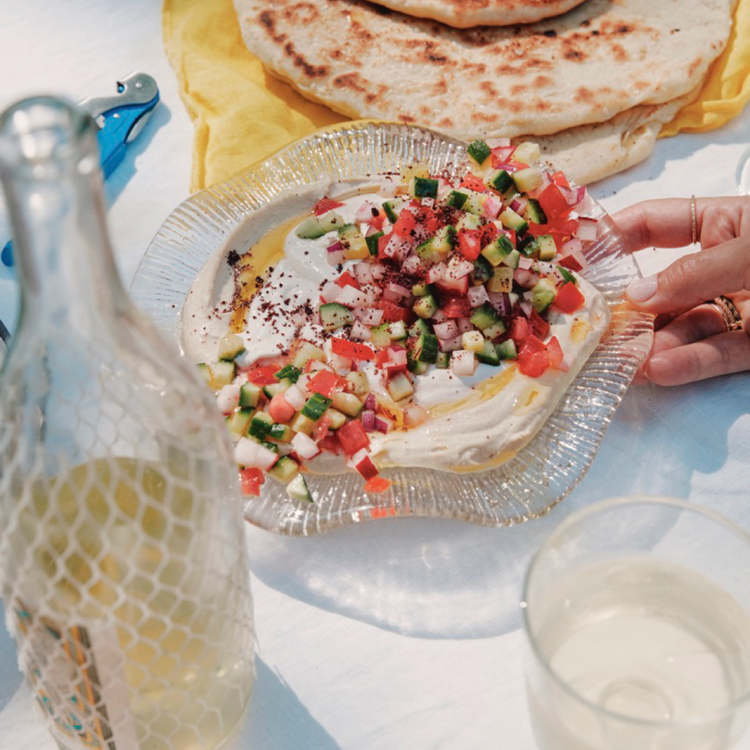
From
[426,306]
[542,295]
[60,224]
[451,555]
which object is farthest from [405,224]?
[60,224]

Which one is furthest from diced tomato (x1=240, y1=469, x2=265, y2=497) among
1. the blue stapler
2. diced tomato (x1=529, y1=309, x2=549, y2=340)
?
the blue stapler

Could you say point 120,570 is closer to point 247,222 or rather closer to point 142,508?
point 142,508

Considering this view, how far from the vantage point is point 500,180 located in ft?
6.22

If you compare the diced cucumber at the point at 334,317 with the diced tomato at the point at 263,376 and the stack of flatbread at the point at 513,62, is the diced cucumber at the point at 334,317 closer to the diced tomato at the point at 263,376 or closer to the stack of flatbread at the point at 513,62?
the diced tomato at the point at 263,376

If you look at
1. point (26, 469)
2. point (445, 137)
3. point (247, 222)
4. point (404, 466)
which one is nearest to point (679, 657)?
point (404, 466)

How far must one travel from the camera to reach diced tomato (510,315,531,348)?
172 centimetres

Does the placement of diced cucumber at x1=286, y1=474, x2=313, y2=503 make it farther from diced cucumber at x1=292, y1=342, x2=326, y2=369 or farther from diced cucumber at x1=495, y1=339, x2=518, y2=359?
diced cucumber at x1=495, y1=339, x2=518, y2=359

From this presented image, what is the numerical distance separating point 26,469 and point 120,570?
15 centimetres

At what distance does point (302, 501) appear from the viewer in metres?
1.53

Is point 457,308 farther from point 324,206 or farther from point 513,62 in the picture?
point 513,62

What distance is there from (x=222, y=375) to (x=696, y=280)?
847 millimetres

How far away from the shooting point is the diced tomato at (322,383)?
1619 mm

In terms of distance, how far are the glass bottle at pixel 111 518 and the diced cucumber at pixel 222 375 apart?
0.51 meters

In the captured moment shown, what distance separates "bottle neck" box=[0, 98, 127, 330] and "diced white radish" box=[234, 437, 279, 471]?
58 centimetres
